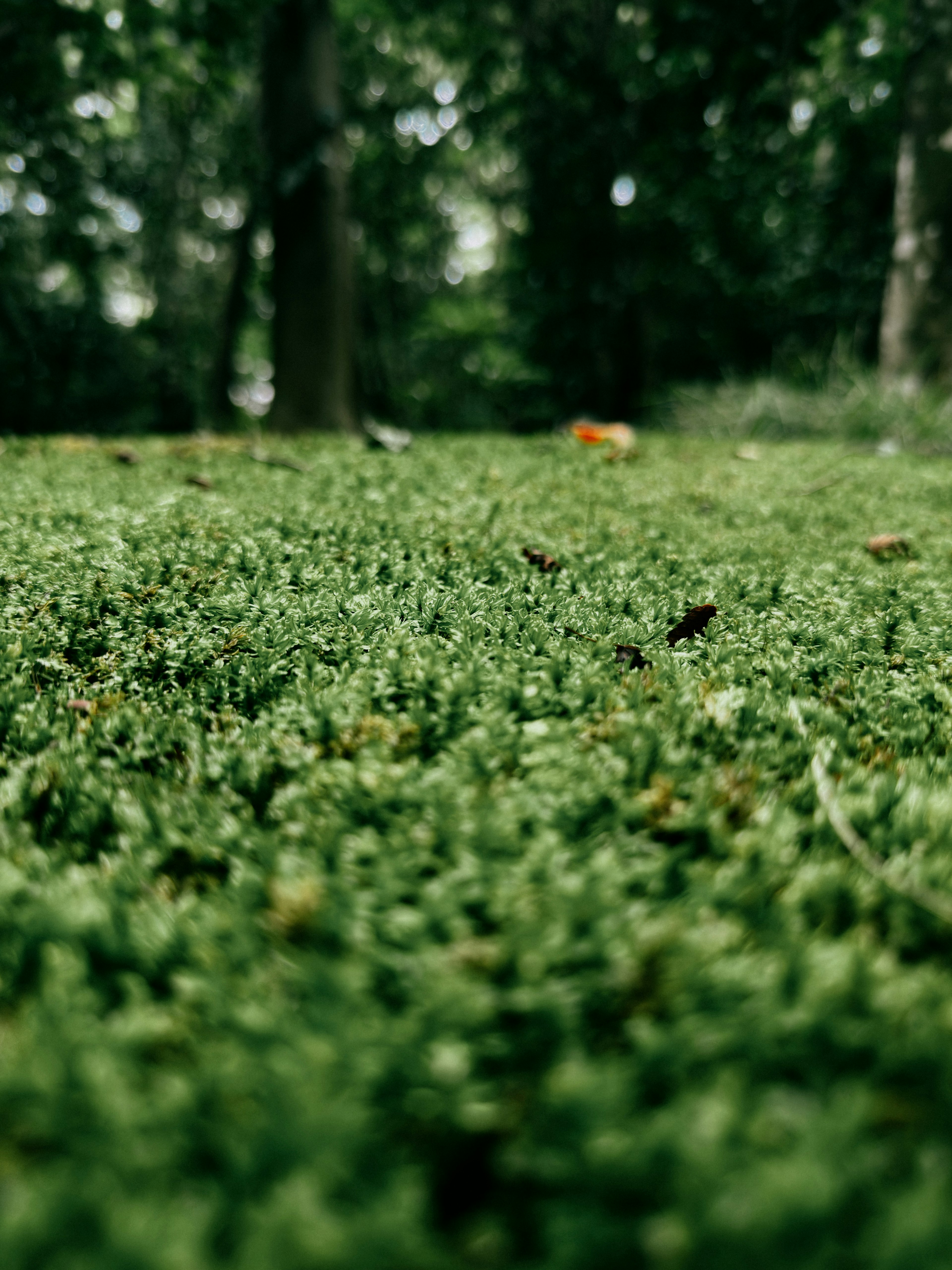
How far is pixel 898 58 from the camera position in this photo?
30.8 ft

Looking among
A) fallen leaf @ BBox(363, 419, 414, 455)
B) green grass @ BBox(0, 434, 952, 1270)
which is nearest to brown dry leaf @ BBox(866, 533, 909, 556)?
green grass @ BBox(0, 434, 952, 1270)

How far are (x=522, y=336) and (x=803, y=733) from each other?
456 inches

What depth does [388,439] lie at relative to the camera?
4824 mm

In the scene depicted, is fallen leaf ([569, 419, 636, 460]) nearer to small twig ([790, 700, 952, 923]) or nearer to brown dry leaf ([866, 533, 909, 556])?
brown dry leaf ([866, 533, 909, 556])

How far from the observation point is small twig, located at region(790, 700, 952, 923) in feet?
3.51

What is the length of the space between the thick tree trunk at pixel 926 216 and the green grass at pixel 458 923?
594 cm

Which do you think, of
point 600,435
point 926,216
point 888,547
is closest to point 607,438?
point 600,435

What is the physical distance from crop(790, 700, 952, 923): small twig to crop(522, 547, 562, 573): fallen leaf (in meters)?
1.12

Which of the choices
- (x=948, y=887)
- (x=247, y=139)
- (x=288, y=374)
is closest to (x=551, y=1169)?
(x=948, y=887)

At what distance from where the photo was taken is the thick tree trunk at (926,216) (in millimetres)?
6672

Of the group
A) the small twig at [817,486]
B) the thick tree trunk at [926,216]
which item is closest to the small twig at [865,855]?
the small twig at [817,486]

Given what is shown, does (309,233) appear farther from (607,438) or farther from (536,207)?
(536,207)

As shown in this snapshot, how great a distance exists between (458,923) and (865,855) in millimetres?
615

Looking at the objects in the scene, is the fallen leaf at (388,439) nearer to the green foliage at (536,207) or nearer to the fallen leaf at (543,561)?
the fallen leaf at (543,561)
